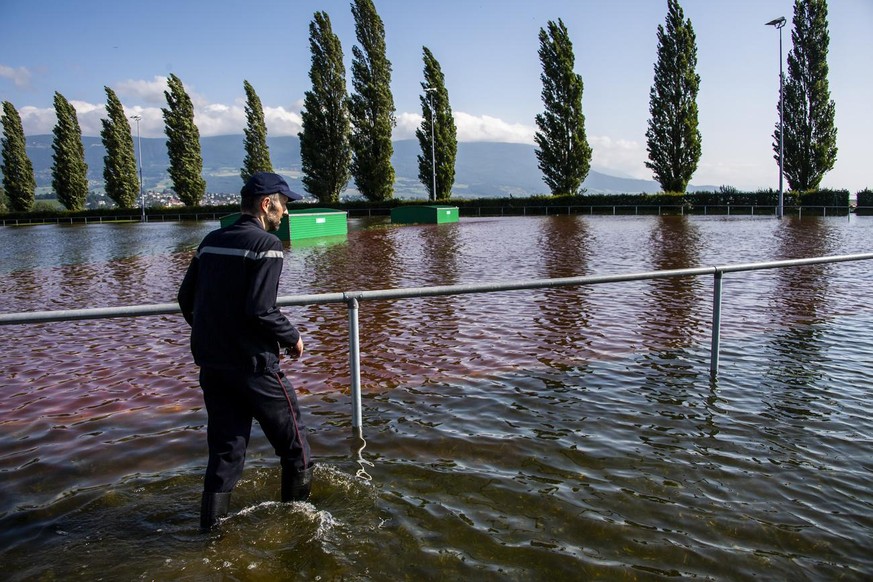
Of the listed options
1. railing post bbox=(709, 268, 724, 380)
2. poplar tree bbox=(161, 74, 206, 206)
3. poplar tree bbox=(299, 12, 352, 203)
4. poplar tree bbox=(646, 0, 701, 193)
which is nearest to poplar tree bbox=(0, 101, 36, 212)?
poplar tree bbox=(161, 74, 206, 206)

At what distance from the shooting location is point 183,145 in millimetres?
65688

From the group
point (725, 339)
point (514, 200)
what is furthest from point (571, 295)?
point (514, 200)

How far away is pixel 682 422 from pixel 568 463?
1.28 meters

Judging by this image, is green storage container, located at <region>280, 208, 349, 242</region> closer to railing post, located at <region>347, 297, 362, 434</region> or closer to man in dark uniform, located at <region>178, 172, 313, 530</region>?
railing post, located at <region>347, 297, 362, 434</region>

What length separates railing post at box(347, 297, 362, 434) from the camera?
14.6 ft

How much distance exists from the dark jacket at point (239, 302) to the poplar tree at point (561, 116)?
5309cm

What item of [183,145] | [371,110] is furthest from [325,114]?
[183,145]

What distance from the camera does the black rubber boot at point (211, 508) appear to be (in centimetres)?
333

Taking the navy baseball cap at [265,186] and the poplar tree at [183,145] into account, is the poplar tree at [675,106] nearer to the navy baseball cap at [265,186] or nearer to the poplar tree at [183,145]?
the poplar tree at [183,145]

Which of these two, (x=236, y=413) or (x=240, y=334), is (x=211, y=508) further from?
(x=240, y=334)

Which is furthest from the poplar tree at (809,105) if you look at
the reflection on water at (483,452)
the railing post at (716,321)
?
the railing post at (716,321)

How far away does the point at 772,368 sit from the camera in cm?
668

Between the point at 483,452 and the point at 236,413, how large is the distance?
1903 mm

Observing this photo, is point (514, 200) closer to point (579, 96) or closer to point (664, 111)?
point (579, 96)
